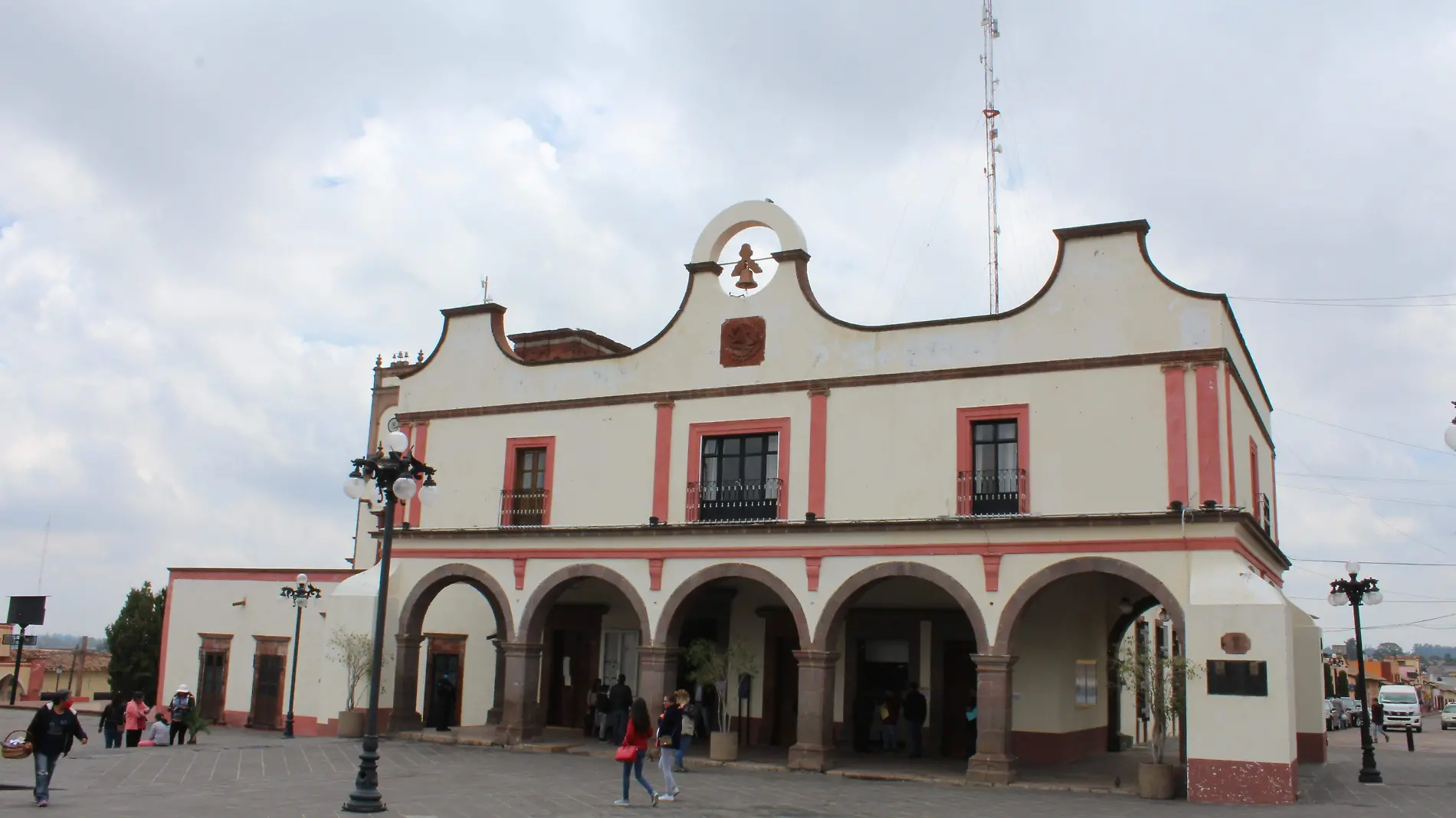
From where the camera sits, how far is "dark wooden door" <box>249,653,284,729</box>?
1150 inches

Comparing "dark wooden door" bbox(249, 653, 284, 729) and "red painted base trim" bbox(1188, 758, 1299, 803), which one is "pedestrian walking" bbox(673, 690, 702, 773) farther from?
"dark wooden door" bbox(249, 653, 284, 729)

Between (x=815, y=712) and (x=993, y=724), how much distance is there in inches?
119

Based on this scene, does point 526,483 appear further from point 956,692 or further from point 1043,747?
point 1043,747

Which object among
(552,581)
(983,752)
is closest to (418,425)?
(552,581)

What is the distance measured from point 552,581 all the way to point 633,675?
11.9 ft

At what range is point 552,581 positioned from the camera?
2291 cm

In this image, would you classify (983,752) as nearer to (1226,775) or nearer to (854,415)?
(1226,775)

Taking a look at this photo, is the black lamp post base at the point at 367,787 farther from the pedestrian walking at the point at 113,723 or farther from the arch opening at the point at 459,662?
the arch opening at the point at 459,662

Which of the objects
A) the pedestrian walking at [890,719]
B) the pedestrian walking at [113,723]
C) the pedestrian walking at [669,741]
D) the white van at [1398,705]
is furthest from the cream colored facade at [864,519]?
the white van at [1398,705]

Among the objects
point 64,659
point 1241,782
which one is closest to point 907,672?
point 1241,782

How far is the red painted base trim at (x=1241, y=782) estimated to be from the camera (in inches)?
641

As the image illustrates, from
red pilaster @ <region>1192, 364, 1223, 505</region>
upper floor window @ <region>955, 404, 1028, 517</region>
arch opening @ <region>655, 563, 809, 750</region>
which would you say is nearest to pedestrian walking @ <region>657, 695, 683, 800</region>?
upper floor window @ <region>955, 404, 1028, 517</region>

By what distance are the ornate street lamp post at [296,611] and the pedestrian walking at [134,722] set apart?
3.52m

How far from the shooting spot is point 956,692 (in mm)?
22328
